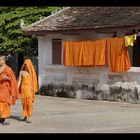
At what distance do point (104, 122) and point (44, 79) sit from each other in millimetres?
10428

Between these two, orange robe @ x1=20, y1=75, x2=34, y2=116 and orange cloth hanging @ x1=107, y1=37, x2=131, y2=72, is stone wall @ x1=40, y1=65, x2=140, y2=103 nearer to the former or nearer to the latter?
orange cloth hanging @ x1=107, y1=37, x2=131, y2=72

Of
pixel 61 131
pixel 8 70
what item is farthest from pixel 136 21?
pixel 61 131

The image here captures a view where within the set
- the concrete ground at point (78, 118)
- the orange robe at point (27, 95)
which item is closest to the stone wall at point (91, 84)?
the concrete ground at point (78, 118)

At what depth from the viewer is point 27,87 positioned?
1436cm

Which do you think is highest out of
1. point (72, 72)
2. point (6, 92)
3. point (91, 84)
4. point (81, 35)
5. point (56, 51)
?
point (81, 35)

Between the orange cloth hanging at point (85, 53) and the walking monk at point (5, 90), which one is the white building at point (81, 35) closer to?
the orange cloth hanging at point (85, 53)

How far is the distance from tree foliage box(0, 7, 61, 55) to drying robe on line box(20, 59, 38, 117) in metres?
13.1

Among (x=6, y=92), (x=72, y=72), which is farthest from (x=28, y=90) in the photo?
(x=72, y=72)

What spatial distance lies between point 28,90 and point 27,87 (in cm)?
9

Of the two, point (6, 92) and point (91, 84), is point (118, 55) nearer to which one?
point (91, 84)

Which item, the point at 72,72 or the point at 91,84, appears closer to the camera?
the point at 91,84

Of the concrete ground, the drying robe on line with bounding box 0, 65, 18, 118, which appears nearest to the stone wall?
the concrete ground

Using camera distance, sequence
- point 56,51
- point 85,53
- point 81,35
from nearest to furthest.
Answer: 1. point 85,53
2. point 81,35
3. point 56,51

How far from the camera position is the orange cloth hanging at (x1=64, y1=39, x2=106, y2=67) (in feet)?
69.6
